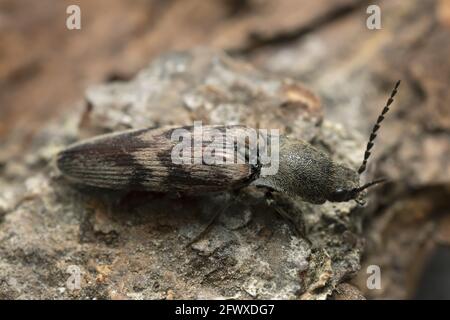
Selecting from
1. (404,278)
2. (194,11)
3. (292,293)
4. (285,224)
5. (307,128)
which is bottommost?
(404,278)

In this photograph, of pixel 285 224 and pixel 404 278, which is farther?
pixel 404 278

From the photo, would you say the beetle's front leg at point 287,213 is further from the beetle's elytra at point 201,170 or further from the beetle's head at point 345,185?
the beetle's head at point 345,185

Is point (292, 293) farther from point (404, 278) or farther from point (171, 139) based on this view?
point (404, 278)

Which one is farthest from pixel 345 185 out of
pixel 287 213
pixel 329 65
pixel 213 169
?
pixel 329 65

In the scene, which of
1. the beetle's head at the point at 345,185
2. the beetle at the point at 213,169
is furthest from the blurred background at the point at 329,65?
the beetle at the point at 213,169

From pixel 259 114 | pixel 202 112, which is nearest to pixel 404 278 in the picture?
pixel 259 114

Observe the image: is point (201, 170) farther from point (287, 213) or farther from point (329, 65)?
point (329, 65)

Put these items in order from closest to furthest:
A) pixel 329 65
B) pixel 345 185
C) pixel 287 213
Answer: pixel 345 185
pixel 287 213
pixel 329 65
